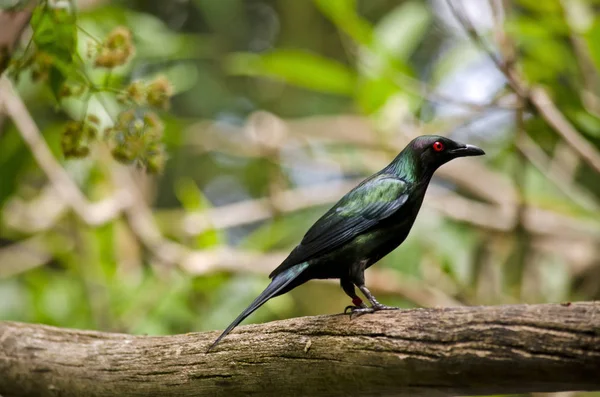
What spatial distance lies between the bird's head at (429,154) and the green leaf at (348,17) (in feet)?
5.16

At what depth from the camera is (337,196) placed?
4.82 m

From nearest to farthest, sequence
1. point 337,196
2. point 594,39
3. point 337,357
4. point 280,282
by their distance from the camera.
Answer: point 337,357, point 280,282, point 594,39, point 337,196

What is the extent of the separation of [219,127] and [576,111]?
2617 mm

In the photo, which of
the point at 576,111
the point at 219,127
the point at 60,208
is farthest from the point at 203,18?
the point at 576,111

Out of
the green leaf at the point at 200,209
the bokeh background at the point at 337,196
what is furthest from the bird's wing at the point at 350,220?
the green leaf at the point at 200,209

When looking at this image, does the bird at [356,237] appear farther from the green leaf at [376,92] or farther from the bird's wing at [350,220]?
the green leaf at [376,92]

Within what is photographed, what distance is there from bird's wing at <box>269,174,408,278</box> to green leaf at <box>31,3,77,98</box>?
86 centimetres

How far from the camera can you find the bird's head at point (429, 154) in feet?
7.58

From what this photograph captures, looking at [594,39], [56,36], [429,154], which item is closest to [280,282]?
[429,154]

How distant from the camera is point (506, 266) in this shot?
5.66m

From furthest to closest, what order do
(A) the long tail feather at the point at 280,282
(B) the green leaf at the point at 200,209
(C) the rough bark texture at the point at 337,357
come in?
(B) the green leaf at the point at 200,209
(A) the long tail feather at the point at 280,282
(C) the rough bark texture at the point at 337,357

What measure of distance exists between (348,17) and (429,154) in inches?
65.2

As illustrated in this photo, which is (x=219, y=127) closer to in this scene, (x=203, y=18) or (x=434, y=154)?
(x=203, y=18)

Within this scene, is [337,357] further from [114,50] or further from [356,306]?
[114,50]
